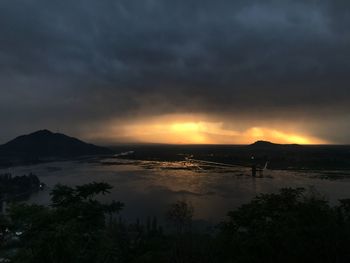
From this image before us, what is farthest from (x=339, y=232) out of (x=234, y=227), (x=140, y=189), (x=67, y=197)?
(x=140, y=189)

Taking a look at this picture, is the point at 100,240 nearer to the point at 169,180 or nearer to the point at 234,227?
the point at 234,227

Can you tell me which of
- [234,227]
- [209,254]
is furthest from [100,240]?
[234,227]

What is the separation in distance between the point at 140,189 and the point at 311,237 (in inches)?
2142

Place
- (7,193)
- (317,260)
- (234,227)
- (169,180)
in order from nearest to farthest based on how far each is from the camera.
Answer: (317,260), (234,227), (7,193), (169,180)

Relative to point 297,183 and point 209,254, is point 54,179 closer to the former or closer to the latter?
point 297,183

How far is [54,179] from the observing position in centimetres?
8806

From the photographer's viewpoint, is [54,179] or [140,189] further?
[54,179]

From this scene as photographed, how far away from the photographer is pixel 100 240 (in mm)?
14195

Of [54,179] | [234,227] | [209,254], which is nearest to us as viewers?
[209,254]

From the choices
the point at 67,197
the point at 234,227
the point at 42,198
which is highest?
the point at 67,197

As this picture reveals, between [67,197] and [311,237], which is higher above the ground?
[67,197]

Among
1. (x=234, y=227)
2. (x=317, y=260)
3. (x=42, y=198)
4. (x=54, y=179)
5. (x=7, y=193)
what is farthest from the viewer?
(x=54, y=179)

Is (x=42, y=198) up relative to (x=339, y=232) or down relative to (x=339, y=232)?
down

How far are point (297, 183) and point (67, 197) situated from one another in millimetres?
62187
